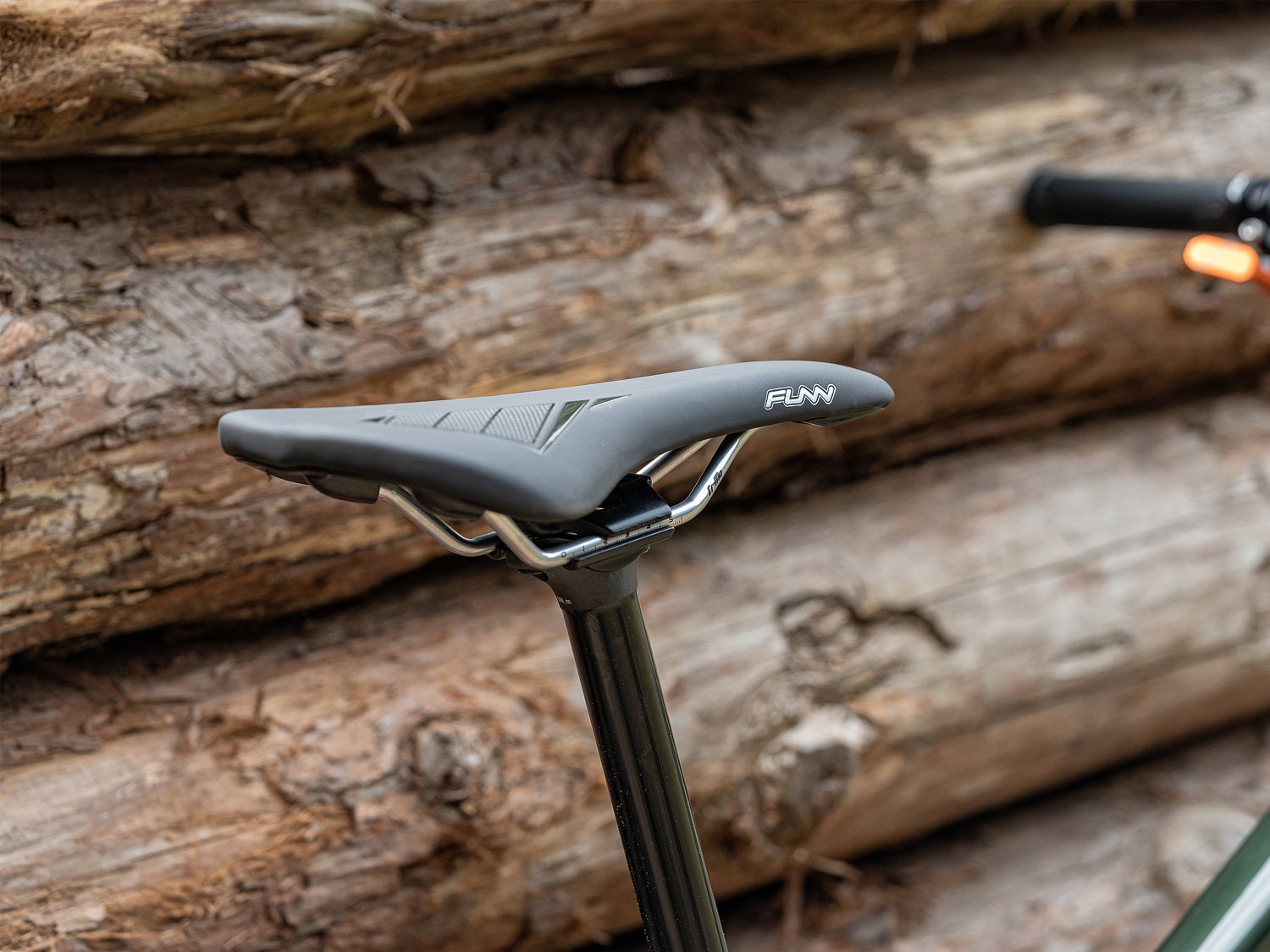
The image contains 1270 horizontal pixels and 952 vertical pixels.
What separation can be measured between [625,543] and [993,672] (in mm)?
1149

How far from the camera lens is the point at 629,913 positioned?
163 cm

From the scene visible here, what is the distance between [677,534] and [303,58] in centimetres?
87

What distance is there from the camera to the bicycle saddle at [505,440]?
671 mm

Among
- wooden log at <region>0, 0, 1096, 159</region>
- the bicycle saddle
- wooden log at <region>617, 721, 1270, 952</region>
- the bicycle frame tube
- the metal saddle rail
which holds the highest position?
wooden log at <region>0, 0, 1096, 159</region>

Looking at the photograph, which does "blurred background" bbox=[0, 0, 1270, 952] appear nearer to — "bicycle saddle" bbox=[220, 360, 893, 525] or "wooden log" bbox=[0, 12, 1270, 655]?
"wooden log" bbox=[0, 12, 1270, 655]

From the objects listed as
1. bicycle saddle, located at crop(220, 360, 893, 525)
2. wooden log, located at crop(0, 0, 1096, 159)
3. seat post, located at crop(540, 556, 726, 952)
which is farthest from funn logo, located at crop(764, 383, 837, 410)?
wooden log, located at crop(0, 0, 1096, 159)

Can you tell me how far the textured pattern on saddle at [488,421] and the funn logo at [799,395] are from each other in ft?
0.64

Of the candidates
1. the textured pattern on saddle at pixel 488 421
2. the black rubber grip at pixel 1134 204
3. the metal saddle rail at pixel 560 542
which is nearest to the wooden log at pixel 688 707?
the black rubber grip at pixel 1134 204

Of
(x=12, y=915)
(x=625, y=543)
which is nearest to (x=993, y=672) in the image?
(x=625, y=543)

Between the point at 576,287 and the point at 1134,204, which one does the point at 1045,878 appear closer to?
the point at 1134,204

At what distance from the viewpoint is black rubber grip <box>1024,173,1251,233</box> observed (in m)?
1.63

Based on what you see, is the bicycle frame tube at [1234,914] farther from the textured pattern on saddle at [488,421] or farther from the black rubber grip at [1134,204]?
the textured pattern on saddle at [488,421]

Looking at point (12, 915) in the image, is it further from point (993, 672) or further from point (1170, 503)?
point (1170, 503)

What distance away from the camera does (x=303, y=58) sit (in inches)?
50.6
